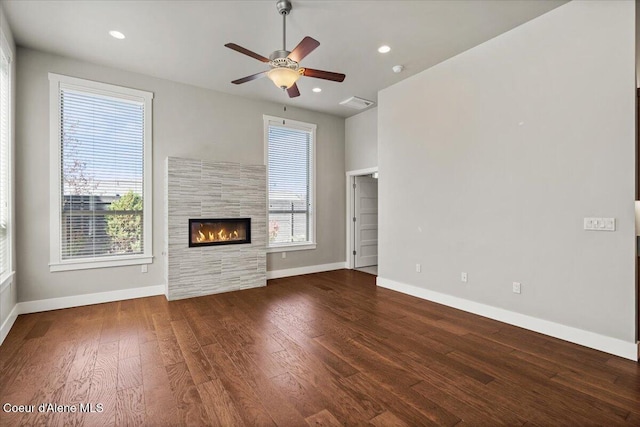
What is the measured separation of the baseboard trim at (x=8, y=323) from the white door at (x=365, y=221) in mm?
5453

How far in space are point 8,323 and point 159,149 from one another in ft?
9.06

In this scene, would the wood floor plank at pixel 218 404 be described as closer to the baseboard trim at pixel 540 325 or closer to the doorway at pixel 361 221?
the baseboard trim at pixel 540 325

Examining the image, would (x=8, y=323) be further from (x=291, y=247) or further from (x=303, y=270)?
(x=303, y=270)

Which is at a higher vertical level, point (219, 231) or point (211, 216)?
point (211, 216)

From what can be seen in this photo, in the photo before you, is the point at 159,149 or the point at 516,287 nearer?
the point at 516,287

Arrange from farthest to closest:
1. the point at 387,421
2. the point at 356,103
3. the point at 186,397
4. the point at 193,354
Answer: the point at 356,103 → the point at 193,354 → the point at 186,397 → the point at 387,421

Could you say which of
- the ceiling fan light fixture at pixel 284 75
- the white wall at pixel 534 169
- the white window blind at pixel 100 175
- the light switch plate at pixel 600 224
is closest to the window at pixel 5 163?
the white window blind at pixel 100 175

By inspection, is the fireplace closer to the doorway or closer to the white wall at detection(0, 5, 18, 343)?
the white wall at detection(0, 5, 18, 343)

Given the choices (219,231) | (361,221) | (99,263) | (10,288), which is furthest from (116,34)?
(361,221)

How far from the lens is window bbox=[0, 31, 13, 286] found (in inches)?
126

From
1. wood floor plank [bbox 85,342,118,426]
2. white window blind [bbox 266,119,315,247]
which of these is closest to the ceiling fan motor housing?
white window blind [bbox 266,119,315,247]

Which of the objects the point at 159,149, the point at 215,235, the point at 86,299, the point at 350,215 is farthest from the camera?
the point at 350,215

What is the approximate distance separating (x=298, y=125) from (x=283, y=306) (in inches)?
144

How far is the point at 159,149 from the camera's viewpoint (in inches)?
186
